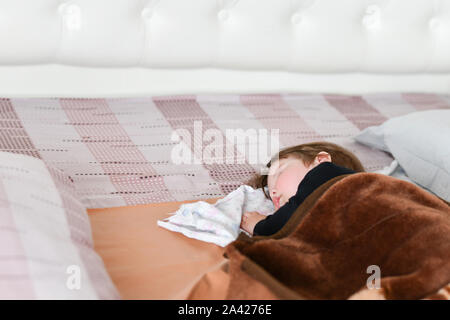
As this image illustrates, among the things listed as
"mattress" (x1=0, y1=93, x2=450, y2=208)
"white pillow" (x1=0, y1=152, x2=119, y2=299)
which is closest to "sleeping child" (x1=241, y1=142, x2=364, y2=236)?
"mattress" (x1=0, y1=93, x2=450, y2=208)

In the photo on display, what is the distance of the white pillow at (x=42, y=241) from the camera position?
0.78m

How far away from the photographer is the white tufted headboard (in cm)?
150

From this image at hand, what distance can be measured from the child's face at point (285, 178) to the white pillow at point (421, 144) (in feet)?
1.08

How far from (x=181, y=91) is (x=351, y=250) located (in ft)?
2.90

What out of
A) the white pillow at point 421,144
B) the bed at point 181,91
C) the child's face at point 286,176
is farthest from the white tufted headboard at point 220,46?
the child's face at point 286,176

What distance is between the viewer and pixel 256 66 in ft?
5.67

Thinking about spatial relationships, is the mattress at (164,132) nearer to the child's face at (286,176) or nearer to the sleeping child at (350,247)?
the child's face at (286,176)

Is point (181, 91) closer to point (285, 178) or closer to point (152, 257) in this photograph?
point (285, 178)

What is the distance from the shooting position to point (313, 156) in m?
1.31

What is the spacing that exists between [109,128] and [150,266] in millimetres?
559

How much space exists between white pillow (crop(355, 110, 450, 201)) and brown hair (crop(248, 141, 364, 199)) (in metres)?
0.18

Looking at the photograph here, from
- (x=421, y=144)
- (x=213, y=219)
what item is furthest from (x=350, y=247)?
(x=421, y=144)

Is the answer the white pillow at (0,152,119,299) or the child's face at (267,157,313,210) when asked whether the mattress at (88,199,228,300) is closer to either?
the white pillow at (0,152,119,299)

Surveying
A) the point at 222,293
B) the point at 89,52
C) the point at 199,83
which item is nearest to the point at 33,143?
the point at 89,52
